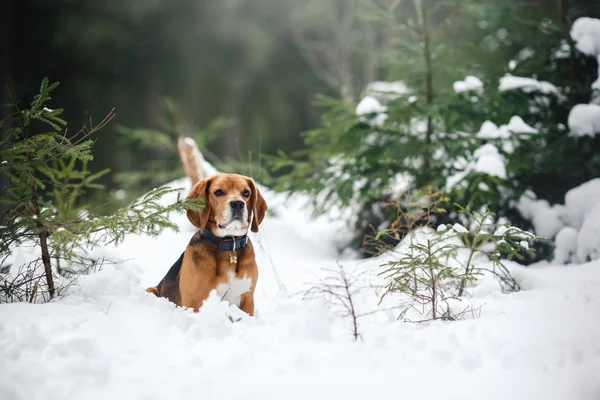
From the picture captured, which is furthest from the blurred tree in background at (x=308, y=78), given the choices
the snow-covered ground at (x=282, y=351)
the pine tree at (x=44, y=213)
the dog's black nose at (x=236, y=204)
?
the snow-covered ground at (x=282, y=351)

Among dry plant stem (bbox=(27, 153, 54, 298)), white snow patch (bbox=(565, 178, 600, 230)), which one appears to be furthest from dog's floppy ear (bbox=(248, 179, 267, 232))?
white snow patch (bbox=(565, 178, 600, 230))

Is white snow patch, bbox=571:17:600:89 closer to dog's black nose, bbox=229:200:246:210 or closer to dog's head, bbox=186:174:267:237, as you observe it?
dog's head, bbox=186:174:267:237

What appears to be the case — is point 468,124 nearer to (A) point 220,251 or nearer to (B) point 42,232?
(A) point 220,251

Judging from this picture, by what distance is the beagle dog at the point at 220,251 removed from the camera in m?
3.15

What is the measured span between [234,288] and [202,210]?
0.60 m

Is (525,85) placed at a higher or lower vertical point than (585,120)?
higher

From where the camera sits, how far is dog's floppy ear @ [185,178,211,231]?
10.8ft

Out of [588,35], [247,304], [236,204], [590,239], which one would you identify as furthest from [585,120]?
[247,304]

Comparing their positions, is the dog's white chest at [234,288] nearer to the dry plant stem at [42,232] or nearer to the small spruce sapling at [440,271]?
the small spruce sapling at [440,271]

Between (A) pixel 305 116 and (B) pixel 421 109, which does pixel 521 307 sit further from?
(A) pixel 305 116

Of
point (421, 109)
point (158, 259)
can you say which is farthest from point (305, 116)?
point (158, 259)

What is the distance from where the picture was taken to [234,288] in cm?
321

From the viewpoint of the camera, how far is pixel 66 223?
2.99 meters

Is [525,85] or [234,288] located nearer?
[234,288]
